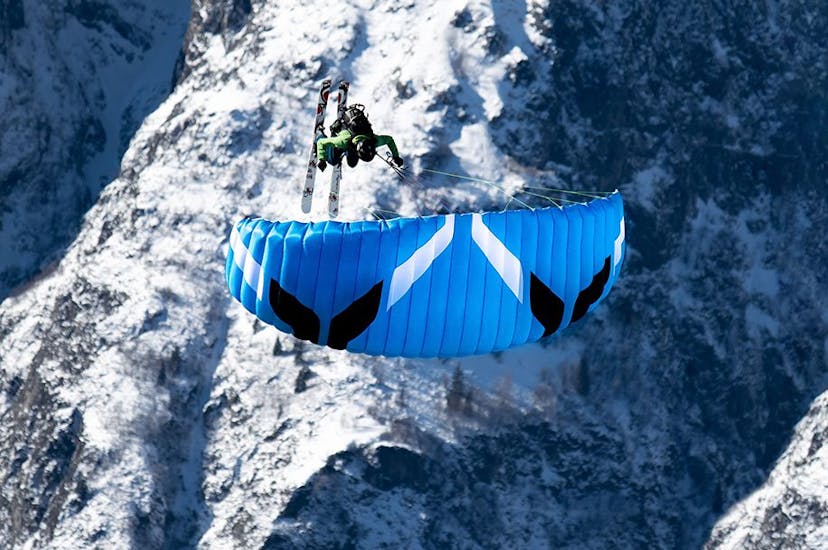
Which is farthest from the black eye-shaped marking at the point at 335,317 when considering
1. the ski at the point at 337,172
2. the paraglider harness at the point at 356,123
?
the paraglider harness at the point at 356,123

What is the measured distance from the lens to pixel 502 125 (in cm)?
16475

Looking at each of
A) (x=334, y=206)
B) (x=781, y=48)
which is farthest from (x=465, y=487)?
(x=334, y=206)

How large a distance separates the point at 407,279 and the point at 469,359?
215 ft

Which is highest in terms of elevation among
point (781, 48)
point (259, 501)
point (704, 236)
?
point (781, 48)

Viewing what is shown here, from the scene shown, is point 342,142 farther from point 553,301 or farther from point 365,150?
point 553,301

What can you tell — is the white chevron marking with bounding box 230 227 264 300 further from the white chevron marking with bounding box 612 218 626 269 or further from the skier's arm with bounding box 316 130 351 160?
the white chevron marking with bounding box 612 218 626 269

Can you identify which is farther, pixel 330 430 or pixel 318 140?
pixel 330 430

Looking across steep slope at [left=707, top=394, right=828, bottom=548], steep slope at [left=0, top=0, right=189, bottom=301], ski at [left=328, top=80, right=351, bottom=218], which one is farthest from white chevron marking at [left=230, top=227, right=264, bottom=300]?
steep slope at [left=0, top=0, right=189, bottom=301]

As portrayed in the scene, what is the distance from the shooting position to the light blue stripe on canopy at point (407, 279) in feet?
310

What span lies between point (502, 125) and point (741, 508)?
2386 cm

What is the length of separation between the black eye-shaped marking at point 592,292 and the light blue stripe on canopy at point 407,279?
1718mm

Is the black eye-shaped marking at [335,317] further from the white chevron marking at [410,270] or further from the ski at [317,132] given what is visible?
the ski at [317,132]

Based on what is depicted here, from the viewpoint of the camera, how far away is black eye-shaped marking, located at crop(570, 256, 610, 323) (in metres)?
97.7

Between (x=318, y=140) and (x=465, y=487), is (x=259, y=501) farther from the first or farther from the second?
(x=318, y=140)
